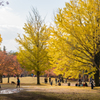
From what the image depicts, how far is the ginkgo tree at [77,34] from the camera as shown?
732 inches

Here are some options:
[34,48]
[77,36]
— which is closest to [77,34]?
[77,36]

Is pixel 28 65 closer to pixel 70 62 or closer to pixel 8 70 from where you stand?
pixel 8 70

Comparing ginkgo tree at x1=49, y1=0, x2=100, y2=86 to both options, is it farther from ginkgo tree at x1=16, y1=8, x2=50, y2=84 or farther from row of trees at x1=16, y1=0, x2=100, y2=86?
ginkgo tree at x1=16, y1=8, x2=50, y2=84

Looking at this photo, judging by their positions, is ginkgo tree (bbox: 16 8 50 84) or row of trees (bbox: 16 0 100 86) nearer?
row of trees (bbox: 16 0 100 86)

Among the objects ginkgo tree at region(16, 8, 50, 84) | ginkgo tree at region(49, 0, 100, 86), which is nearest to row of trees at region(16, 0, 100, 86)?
ginkgo tree at region(49, 0, 100, 86)

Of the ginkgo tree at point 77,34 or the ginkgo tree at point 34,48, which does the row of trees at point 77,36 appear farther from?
the ginkgo tree at point 34,48

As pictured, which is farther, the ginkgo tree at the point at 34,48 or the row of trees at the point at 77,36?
the ginkgo tree at the point at 34,48

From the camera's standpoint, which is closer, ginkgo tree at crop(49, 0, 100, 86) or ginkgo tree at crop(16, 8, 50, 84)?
ginkgo tree at crop(49, 0, 100, 86)

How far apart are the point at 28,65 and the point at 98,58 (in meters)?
15.9

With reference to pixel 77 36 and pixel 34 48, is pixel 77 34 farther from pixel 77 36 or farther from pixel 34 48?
pixel 34 48

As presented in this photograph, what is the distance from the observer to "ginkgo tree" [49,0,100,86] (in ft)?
61.0

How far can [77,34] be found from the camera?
61.2ft

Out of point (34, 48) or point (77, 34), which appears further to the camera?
point (34, 48)

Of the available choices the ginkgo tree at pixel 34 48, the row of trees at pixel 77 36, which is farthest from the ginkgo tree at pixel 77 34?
the ginkgo tree at pixel 34 48
